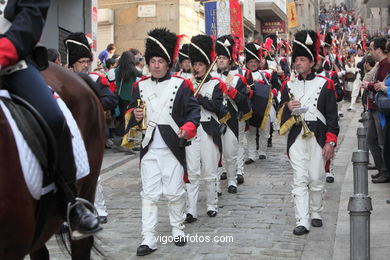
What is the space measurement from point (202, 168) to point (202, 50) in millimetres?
1584

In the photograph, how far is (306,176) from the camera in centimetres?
666

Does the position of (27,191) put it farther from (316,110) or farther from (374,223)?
(374,223)

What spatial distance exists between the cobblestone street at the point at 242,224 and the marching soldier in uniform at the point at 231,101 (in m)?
0.45

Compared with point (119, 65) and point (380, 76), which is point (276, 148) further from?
point (380, 76)

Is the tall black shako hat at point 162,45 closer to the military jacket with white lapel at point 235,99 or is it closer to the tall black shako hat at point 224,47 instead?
the military jacket with white lapel at point 235,99

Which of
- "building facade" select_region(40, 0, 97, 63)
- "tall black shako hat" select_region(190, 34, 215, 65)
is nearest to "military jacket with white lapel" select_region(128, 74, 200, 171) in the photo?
"tall black shako hat" select_region(190, 34, 215, 65)

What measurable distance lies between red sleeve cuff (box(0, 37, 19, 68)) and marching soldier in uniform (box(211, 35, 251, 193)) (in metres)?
5.22

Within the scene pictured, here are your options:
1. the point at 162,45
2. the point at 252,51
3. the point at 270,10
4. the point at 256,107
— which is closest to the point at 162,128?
the point at 162,45

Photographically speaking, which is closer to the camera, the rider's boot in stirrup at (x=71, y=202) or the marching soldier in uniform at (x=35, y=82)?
the marching soldier in uniform at (x=35, y=82)

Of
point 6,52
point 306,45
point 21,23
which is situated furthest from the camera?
point 306,45

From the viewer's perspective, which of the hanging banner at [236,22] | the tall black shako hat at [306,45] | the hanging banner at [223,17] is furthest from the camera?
the hanging banner at [236,22]

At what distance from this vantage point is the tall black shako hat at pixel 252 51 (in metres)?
11.5

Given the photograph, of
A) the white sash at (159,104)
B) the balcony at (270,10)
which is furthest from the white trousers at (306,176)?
the balcony at (270,10)

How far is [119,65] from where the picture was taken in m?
12.6
